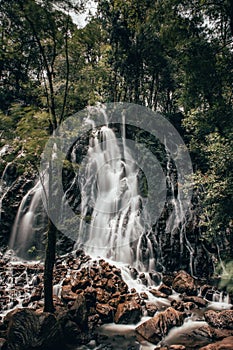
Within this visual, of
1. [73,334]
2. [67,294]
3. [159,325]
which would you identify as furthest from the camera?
[67,294]

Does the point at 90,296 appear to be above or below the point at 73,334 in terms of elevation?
above

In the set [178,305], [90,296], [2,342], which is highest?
[90,296]

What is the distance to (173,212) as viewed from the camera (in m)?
15.2

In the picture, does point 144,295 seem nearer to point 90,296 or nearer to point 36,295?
point 90,296

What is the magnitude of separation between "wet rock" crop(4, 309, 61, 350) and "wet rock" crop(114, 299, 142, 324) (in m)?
2.17

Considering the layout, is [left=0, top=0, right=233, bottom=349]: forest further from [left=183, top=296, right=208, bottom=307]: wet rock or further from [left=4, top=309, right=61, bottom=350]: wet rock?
[left=183, top=296, right=208, bottom=307]: wet rock

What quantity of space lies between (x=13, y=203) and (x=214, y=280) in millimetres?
12086

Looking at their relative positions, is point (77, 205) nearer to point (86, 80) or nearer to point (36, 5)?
point (86, 80)

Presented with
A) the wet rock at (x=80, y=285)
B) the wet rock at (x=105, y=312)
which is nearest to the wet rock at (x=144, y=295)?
the wet rock at (x=105, y=312)

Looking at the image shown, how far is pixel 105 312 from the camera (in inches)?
364

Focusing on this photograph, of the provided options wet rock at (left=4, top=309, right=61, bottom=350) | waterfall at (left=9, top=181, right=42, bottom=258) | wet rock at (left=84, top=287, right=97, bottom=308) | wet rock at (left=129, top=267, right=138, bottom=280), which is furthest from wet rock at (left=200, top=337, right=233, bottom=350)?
waterfall at (left=9, top=181, right=42, bottom=258)

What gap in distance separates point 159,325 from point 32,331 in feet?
12.4

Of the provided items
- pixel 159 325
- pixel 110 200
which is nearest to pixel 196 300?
pixel 159 325

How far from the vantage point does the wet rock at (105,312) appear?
9180 millimetres
